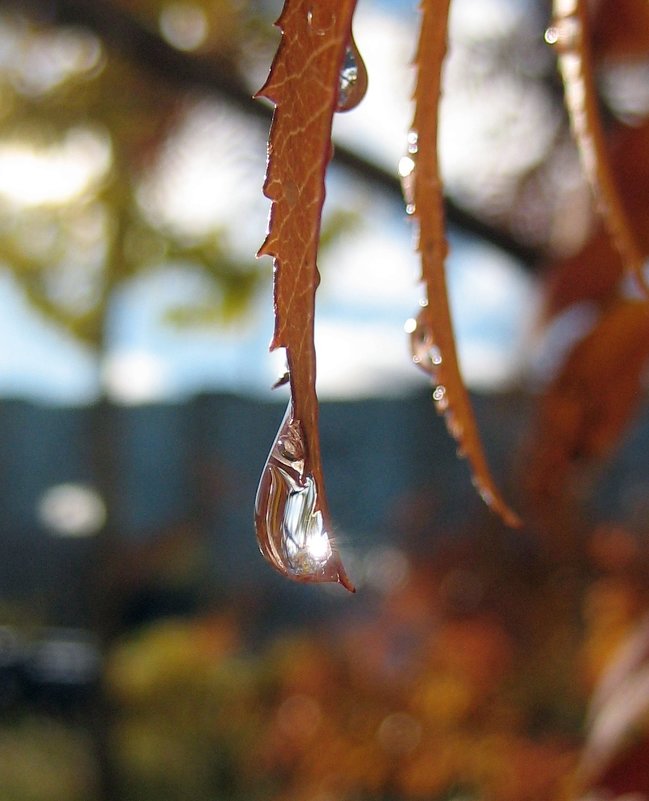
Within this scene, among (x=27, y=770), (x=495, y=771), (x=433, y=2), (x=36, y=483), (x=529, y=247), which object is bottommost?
(x=27, y=770)

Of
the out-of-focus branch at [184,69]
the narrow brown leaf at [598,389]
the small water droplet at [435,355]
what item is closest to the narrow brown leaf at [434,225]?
the small water droplet at [435,355]

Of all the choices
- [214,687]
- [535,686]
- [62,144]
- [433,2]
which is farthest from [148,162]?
[433,2]

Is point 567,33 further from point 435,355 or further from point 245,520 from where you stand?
point 245,520

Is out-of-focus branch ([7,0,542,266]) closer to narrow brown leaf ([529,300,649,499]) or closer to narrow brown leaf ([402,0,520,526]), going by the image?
narrow brown leaf ([529,300,649,499])

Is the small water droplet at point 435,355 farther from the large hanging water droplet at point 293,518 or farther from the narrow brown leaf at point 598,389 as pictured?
the narrow brown leaf at point 598,389

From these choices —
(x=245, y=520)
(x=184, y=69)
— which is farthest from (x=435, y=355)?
(x=245, y=520)

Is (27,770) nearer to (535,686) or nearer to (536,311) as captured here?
(535,686)

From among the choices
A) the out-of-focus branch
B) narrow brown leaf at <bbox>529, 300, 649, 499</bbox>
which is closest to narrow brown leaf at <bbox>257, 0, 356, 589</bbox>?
narrow brown leaf at <bbox>529, 300, 649, 499</bbox>

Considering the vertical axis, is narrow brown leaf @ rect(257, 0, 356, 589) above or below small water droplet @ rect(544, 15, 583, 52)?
below
